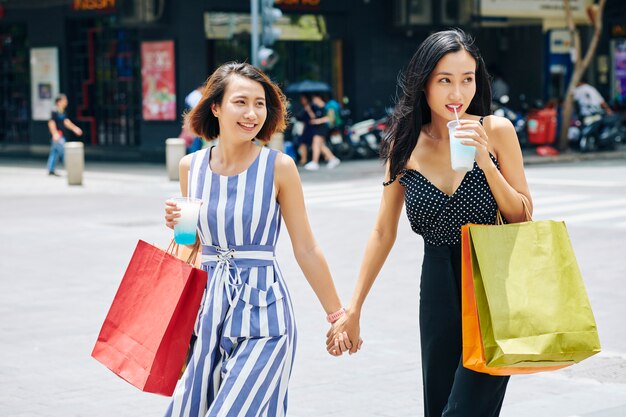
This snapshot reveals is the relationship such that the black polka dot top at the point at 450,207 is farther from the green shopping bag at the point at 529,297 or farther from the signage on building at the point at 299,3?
the signage on building at the point at 299,3

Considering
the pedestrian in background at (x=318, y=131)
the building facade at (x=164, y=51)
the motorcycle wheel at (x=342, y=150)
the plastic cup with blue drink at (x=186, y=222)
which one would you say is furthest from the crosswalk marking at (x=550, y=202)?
the plastic cup with blue drink at (x=186, y=222)

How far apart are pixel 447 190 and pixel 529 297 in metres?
0.57

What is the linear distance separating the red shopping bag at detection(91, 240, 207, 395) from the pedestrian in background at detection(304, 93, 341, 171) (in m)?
19.2

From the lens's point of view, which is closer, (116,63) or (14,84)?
(116,63)

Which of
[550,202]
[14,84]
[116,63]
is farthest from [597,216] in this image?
[14,84]

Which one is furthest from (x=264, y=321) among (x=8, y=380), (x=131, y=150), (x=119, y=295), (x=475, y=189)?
(x=131, y=150)

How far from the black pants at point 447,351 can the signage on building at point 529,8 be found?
26.3 meters

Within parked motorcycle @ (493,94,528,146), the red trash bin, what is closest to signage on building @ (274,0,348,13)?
parked motorcycle @ (493,94,528,146)

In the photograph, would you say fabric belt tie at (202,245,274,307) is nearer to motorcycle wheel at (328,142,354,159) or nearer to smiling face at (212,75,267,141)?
smiling face at (212,75,267,141)

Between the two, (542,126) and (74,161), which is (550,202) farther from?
(542,126)

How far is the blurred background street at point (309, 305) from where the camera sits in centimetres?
624

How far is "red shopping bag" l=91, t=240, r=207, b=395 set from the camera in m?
3.88

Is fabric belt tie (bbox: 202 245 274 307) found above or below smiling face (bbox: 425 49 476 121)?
below

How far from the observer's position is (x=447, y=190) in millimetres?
4035
